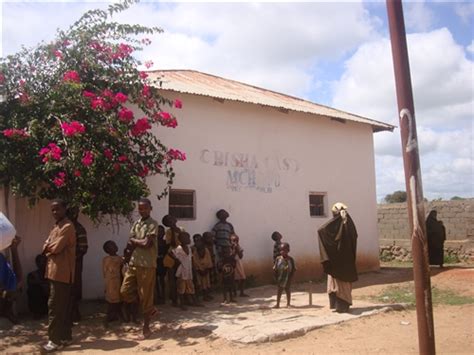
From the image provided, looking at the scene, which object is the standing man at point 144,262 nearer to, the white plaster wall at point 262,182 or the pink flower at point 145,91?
the pink flower at point 145,91

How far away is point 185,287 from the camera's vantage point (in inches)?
285

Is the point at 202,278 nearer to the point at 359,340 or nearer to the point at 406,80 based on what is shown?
the point at 359,340

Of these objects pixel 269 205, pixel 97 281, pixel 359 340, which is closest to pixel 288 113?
pixel 269 205

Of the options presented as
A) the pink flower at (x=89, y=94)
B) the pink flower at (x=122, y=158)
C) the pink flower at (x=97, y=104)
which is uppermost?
the pink flower at (x=89, y=94)

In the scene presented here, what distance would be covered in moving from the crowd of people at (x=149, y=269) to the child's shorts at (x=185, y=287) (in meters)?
0.01

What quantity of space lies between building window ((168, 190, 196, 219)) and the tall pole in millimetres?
5964

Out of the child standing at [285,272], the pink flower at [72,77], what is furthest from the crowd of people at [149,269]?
the pink flower at [72,77]

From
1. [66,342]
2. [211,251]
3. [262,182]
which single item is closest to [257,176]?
[262,182]

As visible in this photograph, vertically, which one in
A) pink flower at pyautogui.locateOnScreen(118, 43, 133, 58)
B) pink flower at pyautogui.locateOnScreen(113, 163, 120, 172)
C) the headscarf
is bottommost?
the headscarf

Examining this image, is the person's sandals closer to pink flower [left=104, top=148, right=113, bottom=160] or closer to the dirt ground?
the dirt ground

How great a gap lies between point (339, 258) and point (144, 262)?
9.17 feet

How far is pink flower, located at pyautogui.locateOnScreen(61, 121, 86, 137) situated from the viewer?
5949 mm

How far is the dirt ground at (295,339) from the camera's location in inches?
201

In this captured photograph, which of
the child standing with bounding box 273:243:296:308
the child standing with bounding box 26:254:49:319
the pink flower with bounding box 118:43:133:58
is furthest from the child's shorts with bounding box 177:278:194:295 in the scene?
the pink flower with bounding box 118:43:133:58
